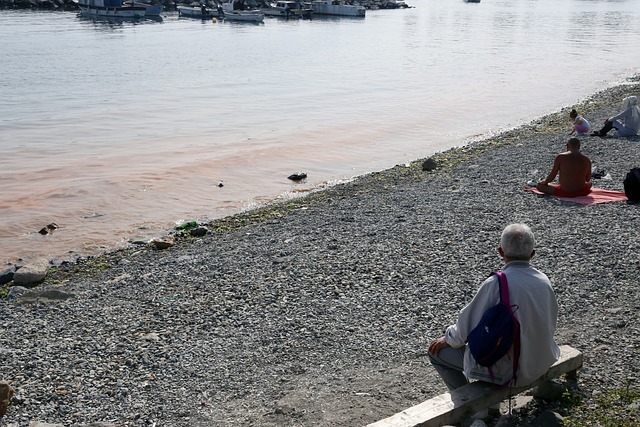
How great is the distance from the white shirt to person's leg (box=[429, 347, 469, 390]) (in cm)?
11

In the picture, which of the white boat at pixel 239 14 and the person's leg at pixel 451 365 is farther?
the white boat at pixel 239 14

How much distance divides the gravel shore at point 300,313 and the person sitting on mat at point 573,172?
1.76 feet

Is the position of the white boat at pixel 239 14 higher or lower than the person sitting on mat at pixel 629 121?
higher

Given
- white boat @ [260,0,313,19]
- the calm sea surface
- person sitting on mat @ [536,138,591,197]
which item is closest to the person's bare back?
person sitting on mat @ [536,138,591,197]

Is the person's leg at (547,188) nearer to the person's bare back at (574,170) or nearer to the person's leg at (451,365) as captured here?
the person's bare back at (574,170)

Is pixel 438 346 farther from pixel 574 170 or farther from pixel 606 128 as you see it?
pixel 606 128

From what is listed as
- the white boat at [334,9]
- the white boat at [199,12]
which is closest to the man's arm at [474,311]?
the white boat at [199,12]

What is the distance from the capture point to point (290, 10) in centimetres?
8219

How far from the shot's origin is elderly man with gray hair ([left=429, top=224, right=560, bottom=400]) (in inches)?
187

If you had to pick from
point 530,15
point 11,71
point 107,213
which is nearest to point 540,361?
point 107,213

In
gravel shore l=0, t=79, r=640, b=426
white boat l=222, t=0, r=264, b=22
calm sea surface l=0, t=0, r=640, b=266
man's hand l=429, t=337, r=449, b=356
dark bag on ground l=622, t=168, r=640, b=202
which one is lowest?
calm sea surface l=0, t=0, r=640, b=266

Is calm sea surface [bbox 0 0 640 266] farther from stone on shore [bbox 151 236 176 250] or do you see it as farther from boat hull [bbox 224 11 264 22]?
boat hull [bbox 224 11 264 22]

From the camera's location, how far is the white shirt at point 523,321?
4.75 meters

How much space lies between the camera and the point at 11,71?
37906mm
